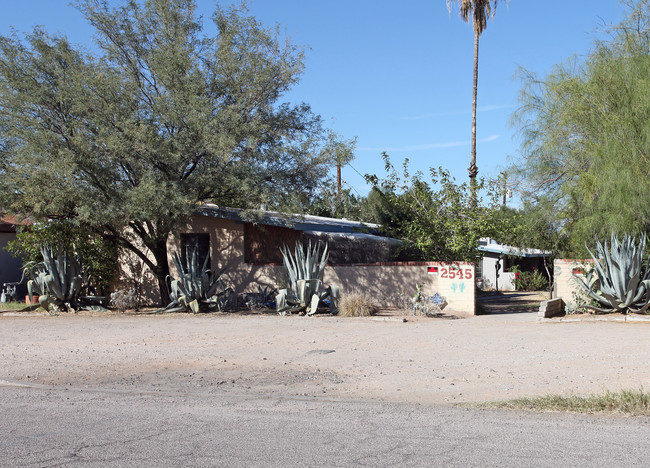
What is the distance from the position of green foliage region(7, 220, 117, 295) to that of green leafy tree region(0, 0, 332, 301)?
1369mm

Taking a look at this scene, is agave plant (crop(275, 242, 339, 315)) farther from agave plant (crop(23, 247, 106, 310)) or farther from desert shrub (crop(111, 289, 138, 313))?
agave plant (crop(23, 247, 106, 310))

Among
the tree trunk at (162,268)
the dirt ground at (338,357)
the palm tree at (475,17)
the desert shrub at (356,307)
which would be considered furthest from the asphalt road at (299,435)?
the palm tree at (475,17)

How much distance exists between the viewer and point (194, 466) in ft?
17.3

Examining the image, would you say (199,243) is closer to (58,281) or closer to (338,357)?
(58,281)

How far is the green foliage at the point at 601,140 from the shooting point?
14961 millimetres

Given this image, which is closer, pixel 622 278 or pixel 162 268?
pixel 622 278

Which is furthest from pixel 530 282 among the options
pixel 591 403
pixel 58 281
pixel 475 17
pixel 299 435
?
pixel 299 435

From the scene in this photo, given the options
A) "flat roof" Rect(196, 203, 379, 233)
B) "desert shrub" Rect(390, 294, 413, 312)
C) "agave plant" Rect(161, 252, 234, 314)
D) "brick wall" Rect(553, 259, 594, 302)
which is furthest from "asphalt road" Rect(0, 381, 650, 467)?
"brick wall" Rect(553, 259, 594, 302)

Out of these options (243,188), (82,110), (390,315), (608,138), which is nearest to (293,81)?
(243,188)

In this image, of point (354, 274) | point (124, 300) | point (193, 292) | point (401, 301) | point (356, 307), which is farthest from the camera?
point (354, 274)

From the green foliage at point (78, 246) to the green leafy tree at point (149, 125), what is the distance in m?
1.37

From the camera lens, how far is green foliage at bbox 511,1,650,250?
15.0 m

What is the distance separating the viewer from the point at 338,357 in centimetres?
1083

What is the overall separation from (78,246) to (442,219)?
1149 centimetres
